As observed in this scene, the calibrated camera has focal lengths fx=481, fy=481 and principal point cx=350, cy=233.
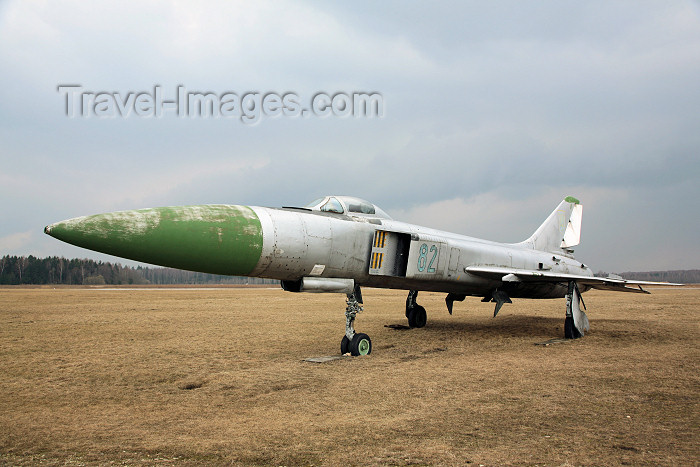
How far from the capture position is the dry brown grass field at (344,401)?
3.87 metres

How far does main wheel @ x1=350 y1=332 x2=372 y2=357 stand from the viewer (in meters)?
8.52

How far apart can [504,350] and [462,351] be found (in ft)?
2.86

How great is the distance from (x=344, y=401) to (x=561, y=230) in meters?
13.2

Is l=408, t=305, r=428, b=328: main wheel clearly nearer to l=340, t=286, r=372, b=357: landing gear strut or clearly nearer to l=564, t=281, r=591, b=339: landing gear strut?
l=564, t=281, r=591, b=339: landing gear strut

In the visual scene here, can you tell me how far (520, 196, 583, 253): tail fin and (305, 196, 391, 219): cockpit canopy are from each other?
7.88 m

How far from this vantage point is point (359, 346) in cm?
856

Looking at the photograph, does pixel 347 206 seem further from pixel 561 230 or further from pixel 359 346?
pixel 561 230

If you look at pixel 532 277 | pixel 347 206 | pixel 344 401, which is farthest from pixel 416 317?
pixel 344 401

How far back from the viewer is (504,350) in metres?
9.52

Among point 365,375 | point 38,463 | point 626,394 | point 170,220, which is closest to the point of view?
point 38,463

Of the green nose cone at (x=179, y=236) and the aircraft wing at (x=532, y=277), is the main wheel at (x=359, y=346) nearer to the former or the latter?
the green nose cone at (x=179, y=236)

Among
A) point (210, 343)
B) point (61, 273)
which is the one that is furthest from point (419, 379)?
point (61, 273)

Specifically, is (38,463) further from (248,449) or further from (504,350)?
(504,350)

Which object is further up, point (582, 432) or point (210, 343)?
point (582, 432)
